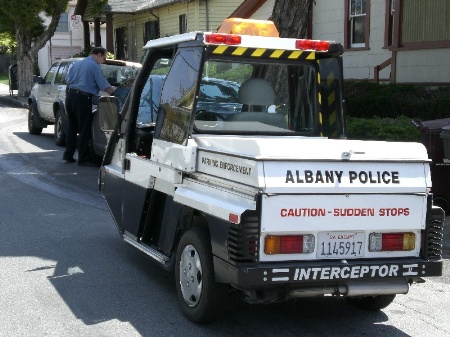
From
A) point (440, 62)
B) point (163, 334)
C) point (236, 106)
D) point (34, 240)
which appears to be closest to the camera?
point (163, 334)

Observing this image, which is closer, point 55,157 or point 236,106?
point 236,106

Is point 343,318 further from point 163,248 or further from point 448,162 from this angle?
point 448,162

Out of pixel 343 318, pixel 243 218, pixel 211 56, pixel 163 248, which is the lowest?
pixel 343 318

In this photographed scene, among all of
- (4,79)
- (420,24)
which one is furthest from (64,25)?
(420,24)

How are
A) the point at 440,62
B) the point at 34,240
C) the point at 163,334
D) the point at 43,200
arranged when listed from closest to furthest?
the point at 163,334 < the point at 34,240 < the point at 43,200 < the point at 440,62

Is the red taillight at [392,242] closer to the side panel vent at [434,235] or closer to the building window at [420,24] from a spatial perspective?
the side panel vent at [434,235]

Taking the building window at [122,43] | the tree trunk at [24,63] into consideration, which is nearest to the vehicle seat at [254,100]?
the tree trunk at [24,63]

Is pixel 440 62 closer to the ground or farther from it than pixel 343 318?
farther from it

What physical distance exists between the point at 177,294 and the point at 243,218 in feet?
4.84

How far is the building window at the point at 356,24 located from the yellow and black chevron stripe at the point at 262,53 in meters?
13.7

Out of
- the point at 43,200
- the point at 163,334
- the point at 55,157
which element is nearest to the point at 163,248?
the point at 163,334

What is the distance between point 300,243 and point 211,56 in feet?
6.17

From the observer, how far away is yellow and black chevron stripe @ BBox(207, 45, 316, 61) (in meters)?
6.37

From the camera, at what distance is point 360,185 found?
17.4ft
